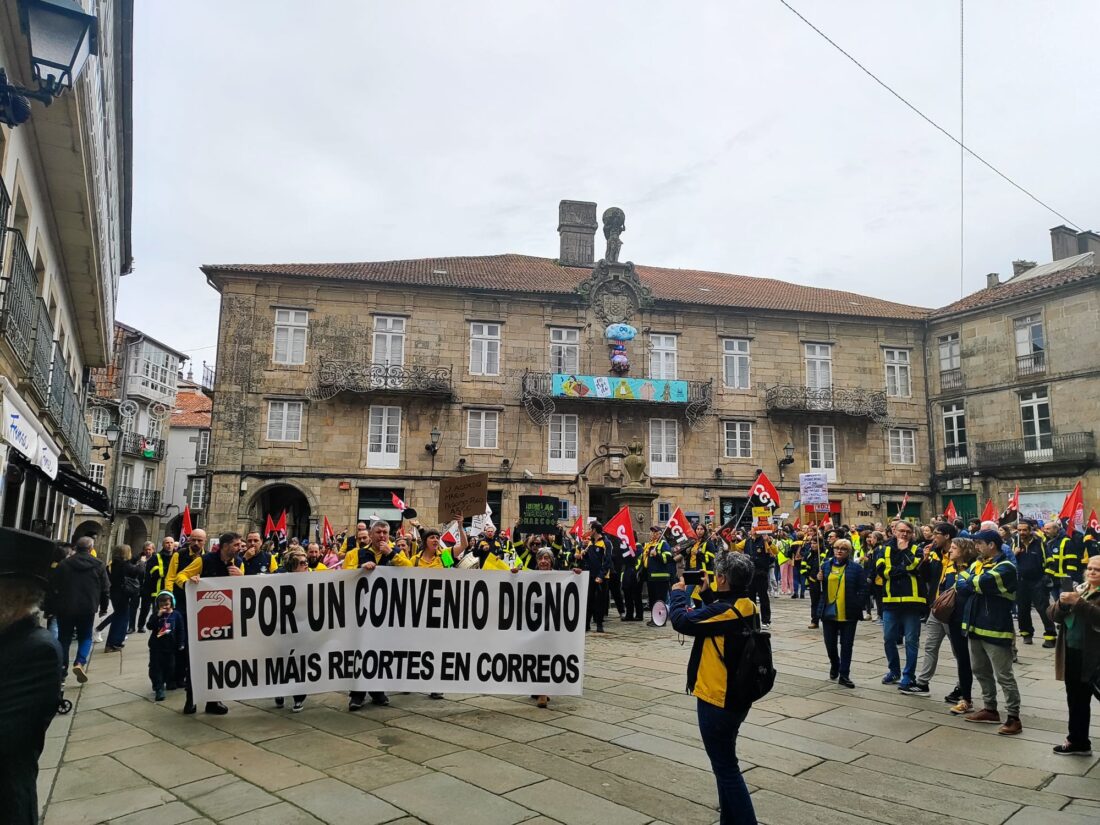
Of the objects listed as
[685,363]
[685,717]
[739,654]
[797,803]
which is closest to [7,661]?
[739,654]

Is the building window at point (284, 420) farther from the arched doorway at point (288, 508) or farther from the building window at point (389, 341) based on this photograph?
the building window at point (389, 341)

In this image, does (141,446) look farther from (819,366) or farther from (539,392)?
(819,366)

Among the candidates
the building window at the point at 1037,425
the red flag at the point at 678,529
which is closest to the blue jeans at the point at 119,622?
the red flag at the point at 678,529

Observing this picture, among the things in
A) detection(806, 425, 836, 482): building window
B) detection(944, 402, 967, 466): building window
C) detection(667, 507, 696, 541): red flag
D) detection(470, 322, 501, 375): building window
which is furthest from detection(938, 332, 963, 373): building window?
detection(667, 507, 696, 541): red flag

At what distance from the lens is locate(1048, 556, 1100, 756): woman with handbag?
563 centimetres

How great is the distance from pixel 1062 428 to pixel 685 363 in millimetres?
14602

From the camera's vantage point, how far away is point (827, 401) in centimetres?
3133

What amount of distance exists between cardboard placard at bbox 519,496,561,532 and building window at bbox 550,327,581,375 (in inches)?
557

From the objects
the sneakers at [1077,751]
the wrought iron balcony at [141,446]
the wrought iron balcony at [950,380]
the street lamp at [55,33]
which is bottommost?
the sneakers at [1077,751]

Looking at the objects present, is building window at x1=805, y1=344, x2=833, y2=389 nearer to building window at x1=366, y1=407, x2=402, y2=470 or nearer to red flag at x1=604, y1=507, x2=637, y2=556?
building window at x1=366, y1=407, x2=402, y2=470

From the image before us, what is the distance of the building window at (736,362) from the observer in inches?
1235

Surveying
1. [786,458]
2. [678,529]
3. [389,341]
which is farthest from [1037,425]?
[389,341]

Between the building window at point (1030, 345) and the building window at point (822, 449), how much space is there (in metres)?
7.95

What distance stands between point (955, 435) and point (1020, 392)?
10.00 ft
